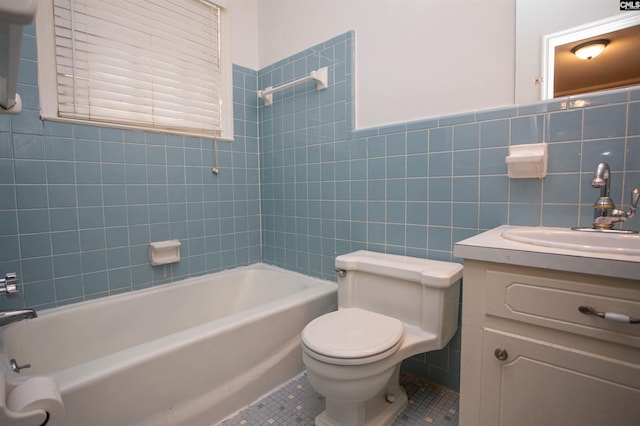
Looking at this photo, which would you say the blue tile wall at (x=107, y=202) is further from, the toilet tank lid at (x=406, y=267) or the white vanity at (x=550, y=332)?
the white vanity at (x=550, y=332)

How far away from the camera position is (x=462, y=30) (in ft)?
4.66

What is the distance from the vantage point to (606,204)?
105cm

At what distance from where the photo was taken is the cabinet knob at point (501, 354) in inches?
36.4

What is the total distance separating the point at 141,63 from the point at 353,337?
1.89 meters

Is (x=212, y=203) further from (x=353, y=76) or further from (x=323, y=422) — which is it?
(x=323, y=422)

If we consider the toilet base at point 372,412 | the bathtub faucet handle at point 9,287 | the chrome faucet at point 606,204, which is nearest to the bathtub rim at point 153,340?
the bathtub faucet handle at point 9,287

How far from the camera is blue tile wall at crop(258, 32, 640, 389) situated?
1.17 metres

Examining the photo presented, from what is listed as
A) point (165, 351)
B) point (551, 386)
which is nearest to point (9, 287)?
point (165, 351)

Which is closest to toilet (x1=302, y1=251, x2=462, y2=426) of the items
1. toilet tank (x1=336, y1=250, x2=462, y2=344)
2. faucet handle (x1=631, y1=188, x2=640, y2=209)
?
toilet tank (x1=336, y1=250, x2=462, y2=344)

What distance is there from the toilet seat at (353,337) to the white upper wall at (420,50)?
1017 mm

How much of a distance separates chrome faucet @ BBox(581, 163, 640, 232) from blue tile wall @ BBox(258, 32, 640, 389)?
83 mm

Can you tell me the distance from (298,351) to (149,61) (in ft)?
6.19

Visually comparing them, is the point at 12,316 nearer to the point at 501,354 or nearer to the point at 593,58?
the point at 501,354

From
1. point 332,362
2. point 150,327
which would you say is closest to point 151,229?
point 150,327
